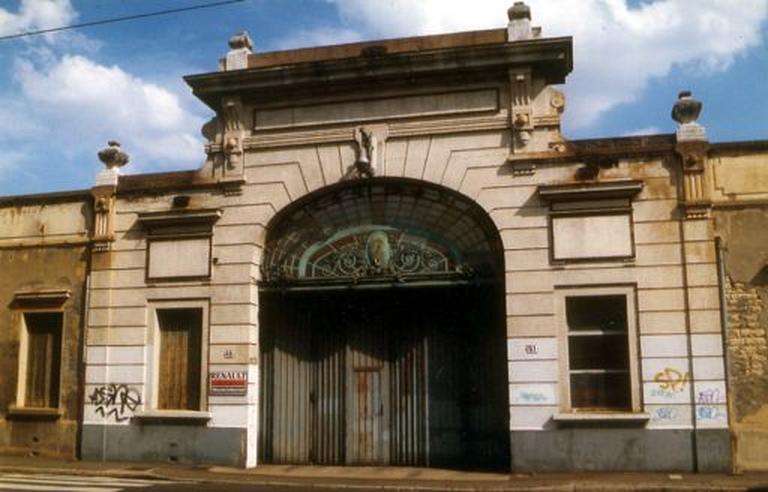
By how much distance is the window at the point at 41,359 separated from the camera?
54.0 feet

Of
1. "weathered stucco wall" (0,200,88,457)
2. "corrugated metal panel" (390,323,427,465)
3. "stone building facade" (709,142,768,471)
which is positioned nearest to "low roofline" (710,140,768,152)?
"stone building facade" (709,142,768,471)

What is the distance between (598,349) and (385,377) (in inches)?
159

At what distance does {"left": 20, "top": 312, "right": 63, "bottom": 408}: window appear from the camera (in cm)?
1647

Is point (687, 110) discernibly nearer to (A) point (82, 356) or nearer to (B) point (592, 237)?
(B) point (592, 237)

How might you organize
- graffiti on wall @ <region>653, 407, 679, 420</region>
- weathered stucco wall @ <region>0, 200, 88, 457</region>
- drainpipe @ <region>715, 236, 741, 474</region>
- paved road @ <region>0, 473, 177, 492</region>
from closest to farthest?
paved road @ <region>0, 473, 177, 492</region> < drainpipe @ <region>715, 236, 741, 474</region> < graffiti on wall @ <region>653, 407, 679, 420</region> < weathered stucco wall @ <region>0, 200, 88, 457</region>

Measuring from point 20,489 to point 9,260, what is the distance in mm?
6593

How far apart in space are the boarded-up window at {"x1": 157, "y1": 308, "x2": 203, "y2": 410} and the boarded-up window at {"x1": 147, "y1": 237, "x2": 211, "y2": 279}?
0.72 meters

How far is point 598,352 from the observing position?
13906mm

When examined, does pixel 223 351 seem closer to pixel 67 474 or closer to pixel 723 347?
pixel 67 474

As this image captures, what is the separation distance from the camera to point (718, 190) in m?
13.6

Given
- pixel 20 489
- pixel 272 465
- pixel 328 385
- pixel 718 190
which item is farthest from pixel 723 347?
pixel 20 489

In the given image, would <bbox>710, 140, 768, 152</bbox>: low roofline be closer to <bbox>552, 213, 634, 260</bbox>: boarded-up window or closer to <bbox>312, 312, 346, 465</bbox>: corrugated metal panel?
<bbox>552, 213, 634, 260</bbox>: boarded-up window

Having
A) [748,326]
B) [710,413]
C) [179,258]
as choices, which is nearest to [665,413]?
[710,413]

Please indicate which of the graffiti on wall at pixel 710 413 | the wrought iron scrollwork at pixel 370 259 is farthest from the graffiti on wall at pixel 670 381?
the wrought iron scrollwork at pixel 370 259
